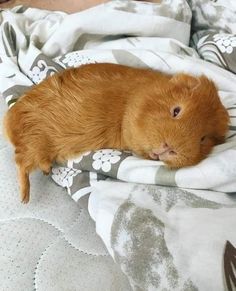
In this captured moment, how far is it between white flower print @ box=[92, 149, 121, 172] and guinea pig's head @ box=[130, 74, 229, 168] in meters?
0.05

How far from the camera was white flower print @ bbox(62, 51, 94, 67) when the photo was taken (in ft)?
3.33

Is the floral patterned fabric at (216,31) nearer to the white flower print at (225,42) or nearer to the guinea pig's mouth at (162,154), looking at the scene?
the white flower print at (225,42)

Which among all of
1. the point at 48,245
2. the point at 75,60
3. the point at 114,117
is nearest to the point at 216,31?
the point at 75,60

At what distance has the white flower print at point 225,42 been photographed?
1016 mm

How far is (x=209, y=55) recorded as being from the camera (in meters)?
1.05

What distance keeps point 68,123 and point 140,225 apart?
0.79 ft

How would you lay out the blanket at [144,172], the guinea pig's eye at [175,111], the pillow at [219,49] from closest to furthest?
1. the blanket at [144,172]
2. the guinea pig's eye at [175,111]
3. the pillow at [219,49]

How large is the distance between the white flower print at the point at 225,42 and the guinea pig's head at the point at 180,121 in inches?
10.5

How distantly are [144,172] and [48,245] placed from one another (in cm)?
20

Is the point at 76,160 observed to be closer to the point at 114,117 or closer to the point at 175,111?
the point at 114,117

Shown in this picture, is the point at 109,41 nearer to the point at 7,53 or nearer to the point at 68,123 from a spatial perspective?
the point at 7,53

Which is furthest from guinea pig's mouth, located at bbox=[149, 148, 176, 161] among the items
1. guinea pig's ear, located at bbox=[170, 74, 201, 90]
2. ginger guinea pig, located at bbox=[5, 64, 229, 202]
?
guinea pig's ear, located at bbox=[170, 74, 201, 90]

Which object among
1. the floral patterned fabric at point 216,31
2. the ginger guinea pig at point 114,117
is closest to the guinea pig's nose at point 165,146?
the ginger guinea pig at point 114,117

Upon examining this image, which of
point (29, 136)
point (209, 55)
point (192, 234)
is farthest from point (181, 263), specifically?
point (209, 55)
